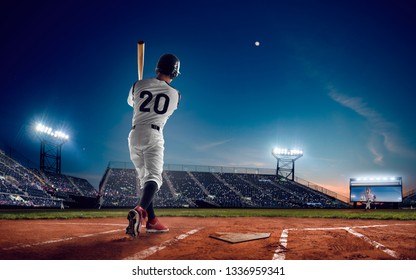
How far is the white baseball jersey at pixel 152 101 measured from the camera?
11.3 ft

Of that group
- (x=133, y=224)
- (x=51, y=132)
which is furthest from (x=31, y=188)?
(x=133, y=224)

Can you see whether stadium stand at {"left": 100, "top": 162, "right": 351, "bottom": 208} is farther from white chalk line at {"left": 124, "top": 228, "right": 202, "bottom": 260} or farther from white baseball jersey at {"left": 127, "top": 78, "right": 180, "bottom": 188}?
white chalk line at {"left": 124, "top": 228, "right": 202, "bottom": 260}

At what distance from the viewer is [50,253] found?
7.55 feet

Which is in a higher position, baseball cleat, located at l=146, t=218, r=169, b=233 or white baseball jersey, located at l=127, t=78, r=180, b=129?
white baseball jersey, located at l=127, t=78, r=180, b=129

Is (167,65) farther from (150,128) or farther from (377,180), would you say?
(377,180)

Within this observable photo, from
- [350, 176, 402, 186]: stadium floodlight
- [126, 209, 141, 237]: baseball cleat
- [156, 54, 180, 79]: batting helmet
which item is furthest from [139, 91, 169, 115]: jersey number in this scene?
[350, 176, 402, 186]: stadium floodlight

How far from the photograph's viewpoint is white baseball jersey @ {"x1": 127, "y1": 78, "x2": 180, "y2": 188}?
339 centimetres

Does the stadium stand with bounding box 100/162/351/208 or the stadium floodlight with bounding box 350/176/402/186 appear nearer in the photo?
the stadium stand with bounding box 100/162/351/208

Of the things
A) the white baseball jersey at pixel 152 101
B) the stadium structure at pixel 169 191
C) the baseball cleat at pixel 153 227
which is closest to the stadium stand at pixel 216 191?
the stadium structure at pixel 169 191

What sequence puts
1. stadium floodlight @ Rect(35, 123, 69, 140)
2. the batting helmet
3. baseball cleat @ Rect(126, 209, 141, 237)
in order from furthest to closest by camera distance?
stadium floodlight @ Rect(35, 123, 69, 140) → the batting helmet → baseball cleat @ Rect(126, 209, 141, 237)

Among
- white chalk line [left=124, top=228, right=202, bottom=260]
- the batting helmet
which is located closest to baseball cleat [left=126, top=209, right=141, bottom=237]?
white chalk line [left=124, top=228, right=202, bottom=260]

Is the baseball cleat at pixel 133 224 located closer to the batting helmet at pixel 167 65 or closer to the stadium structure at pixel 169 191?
the batting helmet at pixel 167 65

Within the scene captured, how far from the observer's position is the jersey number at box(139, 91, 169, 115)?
136 inches

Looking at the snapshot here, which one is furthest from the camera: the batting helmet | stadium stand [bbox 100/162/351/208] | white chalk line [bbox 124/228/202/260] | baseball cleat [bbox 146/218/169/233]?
stadium stand [bbox 100/162/351/208]
